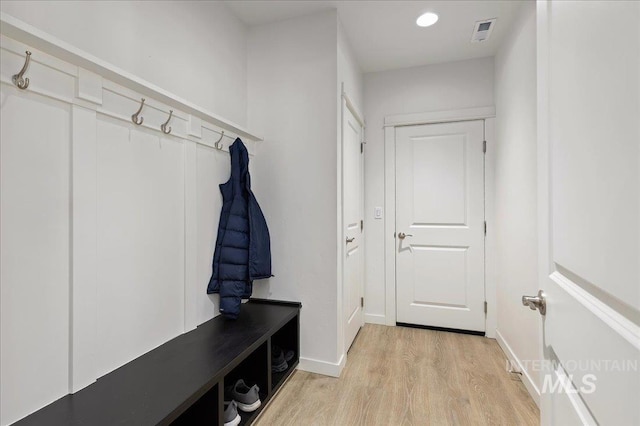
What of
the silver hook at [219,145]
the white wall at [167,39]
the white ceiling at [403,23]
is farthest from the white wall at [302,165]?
the silver hook at [219,145]

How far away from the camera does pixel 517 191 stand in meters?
2.11

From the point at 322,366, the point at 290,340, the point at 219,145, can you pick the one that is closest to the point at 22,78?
the point at 219,145

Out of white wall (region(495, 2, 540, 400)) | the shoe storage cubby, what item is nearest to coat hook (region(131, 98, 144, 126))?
the shoe storage cubby

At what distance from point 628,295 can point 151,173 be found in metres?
1.65

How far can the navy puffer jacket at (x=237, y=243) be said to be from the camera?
1836 mm

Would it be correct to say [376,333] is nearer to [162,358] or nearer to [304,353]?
[304,353]

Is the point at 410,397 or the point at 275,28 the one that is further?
the point at 275,28

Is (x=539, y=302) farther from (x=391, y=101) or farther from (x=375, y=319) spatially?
(x=391, y=101)

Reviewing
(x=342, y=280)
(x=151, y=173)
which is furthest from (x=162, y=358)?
(x=342, y=280)

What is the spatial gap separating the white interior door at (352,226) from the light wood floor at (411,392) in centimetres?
32

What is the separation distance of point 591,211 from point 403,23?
2232 mm

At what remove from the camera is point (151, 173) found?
1450mm

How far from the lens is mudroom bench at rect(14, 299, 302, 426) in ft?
3.31

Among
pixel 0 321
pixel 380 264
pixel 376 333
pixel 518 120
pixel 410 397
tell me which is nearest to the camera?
pixel 0 321
